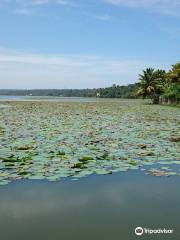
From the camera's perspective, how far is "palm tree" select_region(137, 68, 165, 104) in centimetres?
5547

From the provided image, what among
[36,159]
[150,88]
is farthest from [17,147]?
[150,88]

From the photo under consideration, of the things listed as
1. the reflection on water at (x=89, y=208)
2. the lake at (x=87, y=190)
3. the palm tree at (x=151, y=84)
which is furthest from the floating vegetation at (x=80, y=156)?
the palm tree at (x=151, y=84)

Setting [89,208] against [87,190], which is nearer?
[89,208]

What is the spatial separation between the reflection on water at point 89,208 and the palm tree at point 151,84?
49324 millimetres

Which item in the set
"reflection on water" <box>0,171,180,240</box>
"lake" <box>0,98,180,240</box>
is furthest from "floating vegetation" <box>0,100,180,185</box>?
"reflection on water" <box>0,171,180,240</box>

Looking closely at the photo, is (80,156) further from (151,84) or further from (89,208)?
(151,84)

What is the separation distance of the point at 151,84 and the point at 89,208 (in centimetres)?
5165

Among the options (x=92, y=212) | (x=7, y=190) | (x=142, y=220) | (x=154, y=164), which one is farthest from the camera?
(x=154, y=164)

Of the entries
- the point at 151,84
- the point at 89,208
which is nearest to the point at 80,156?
the point at 89,208

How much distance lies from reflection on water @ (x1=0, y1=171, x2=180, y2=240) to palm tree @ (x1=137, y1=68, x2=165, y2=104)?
49.3 meters

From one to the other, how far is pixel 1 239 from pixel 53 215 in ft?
3.20

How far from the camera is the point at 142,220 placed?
16.1 feet

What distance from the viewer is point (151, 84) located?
55.7 m

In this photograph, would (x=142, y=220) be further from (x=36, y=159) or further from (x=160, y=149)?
(x=160, y=149)
